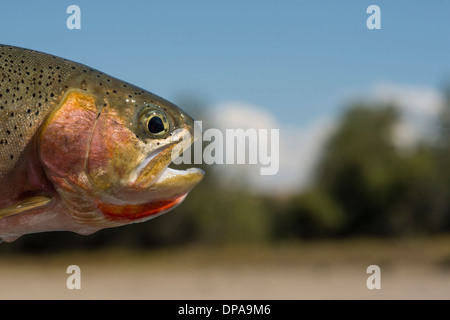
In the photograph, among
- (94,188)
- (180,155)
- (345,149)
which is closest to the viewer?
(94,188)

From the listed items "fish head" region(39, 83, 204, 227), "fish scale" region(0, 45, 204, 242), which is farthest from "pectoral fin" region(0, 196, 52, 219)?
"fish head" region(39, 83, 204, 227)

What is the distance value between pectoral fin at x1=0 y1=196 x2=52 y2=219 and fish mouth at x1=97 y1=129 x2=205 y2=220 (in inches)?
12.9

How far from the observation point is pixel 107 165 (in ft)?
11.3

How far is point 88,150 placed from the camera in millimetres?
3480

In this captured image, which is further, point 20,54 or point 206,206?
point 206,206

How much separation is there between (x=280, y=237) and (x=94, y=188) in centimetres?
4327

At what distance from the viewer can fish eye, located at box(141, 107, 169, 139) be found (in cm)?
361

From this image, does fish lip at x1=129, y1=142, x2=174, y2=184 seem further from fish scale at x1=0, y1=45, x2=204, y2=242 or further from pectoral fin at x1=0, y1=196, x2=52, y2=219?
pectoral fin at x1=0, y1=196, x2=52, y2=219

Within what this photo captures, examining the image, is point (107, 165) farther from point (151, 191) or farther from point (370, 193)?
point (370, 193)

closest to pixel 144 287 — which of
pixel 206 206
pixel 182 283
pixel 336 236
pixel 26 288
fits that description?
pixel 182 283

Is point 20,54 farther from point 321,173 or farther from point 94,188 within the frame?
point 321,173

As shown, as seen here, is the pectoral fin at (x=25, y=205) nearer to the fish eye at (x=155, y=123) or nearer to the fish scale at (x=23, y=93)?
the fish scale at (x=23, y=93)

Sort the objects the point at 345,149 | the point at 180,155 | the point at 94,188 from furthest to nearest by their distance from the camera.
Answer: the point at 345,149 < the point at 180,155 < the point at 94,188

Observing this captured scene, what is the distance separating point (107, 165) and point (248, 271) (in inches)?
Answer: 1829
